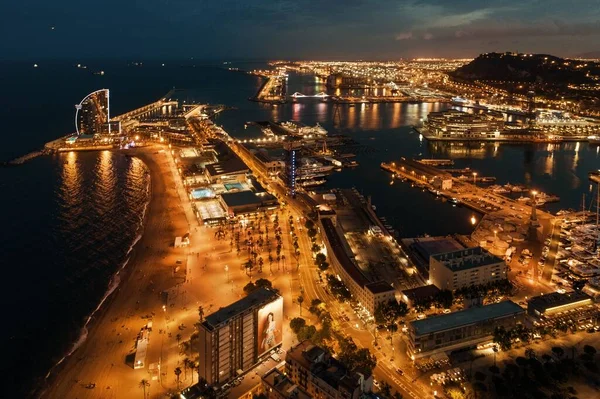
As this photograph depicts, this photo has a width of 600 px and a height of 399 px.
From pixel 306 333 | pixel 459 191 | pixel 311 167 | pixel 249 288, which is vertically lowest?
pixel 306 333

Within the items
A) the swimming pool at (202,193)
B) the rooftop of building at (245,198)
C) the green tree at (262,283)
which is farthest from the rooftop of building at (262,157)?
the green tree at (262,283)

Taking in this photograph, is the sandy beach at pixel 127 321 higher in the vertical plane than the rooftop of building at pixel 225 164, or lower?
lower

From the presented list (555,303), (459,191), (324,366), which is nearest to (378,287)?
(324,366)

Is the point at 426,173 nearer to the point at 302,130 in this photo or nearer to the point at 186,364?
the point at 302,130

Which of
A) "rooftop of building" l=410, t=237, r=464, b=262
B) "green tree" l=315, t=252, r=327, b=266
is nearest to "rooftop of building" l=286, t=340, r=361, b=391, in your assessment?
"green tree" l=315, t=252, r=327, b=266

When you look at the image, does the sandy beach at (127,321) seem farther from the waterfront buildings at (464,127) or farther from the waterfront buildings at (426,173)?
the waterfront buildings at (464,127)
